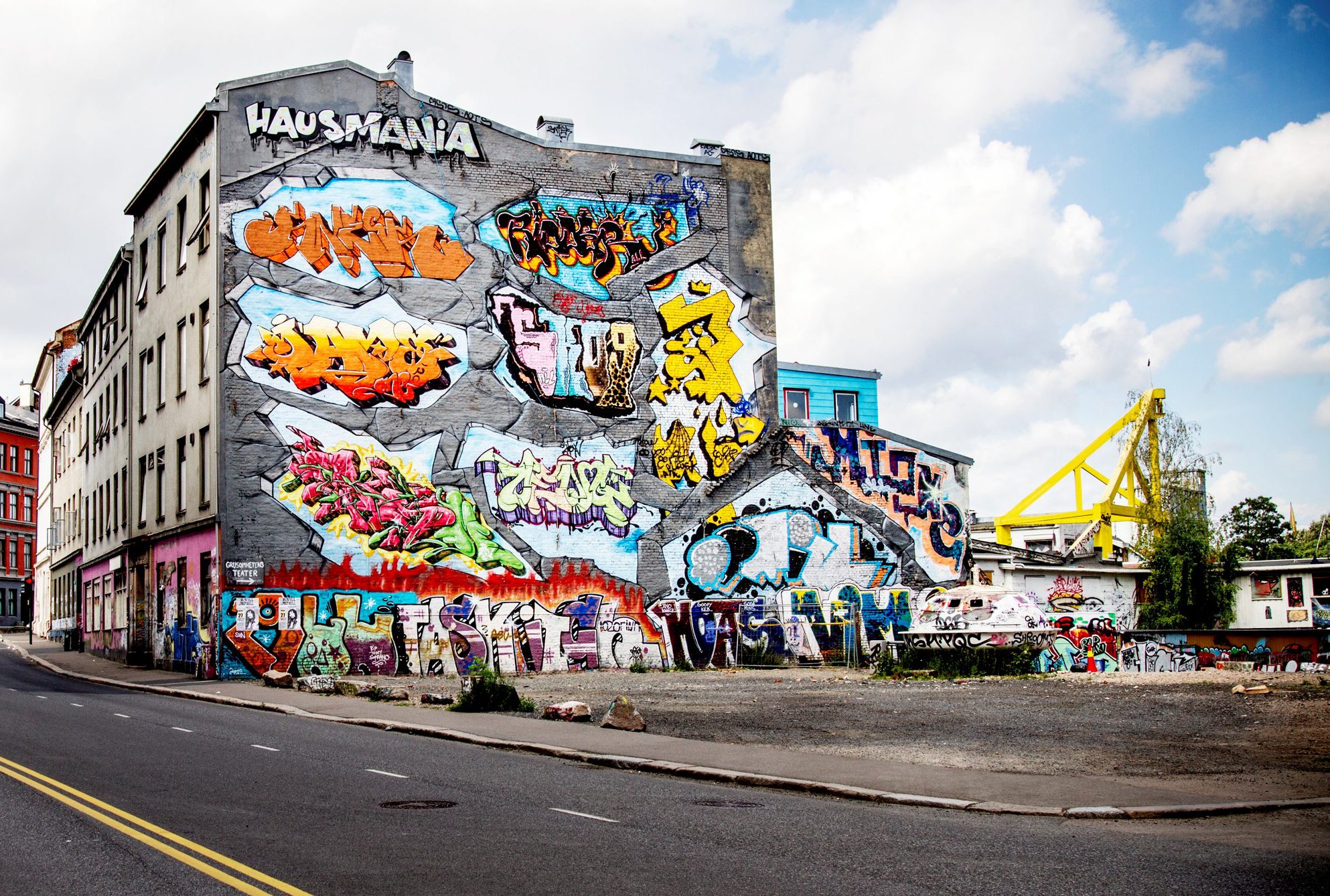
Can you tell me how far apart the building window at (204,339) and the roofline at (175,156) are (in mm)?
4577

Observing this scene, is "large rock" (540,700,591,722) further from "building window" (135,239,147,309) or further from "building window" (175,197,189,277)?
"building window" (135,239,147,309)

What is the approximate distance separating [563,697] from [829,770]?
11.0 m

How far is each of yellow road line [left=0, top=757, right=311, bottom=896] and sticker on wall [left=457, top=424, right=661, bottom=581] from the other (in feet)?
69.0

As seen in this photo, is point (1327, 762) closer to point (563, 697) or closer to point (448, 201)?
point (563, 697)

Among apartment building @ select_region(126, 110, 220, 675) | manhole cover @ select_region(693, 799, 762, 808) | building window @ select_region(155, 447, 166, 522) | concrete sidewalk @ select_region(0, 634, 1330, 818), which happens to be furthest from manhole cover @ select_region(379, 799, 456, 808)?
building window @ select_region(155, 447, 166, 522)

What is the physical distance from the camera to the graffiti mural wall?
3098 cm

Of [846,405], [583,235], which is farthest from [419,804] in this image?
[846,405]

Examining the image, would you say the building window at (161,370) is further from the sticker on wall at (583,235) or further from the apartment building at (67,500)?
the apartment building at (67,500)

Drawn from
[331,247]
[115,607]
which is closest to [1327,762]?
[331,247]

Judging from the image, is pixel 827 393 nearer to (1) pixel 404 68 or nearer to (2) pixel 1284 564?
(1) pixel 404 68

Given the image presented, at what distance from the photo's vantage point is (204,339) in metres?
33.4

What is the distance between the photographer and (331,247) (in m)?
32.1

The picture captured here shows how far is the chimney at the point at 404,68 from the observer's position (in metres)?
33.7

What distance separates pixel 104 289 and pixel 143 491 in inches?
424
